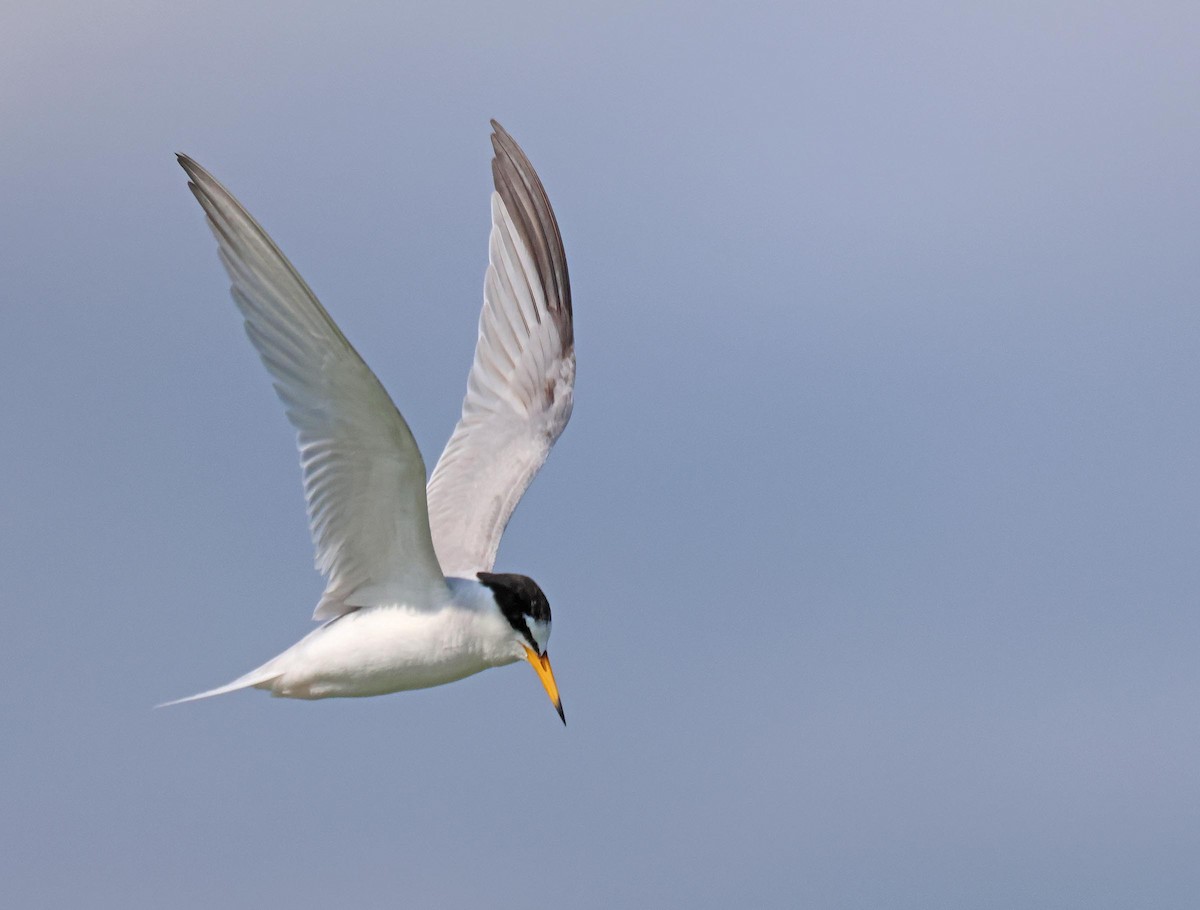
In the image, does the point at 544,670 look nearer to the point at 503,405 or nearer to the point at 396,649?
the point at 396,649

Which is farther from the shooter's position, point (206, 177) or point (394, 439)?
point (394, 439)

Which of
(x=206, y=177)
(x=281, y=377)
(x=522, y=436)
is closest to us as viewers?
(x=206, y=177)

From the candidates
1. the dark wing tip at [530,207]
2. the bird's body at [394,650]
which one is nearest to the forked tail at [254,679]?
the bird's body at [394,650]

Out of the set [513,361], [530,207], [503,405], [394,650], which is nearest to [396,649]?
[394,650]

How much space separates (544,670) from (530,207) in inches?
142

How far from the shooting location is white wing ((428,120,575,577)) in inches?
432

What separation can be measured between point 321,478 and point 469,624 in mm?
1127

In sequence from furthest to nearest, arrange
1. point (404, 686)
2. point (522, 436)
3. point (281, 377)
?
point (522, 436)
point (404, 686)
point (281, 377)

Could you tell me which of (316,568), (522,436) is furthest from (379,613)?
(522,436)

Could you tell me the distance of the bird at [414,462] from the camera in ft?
26.2

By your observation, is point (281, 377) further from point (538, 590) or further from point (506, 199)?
point (506, 199)

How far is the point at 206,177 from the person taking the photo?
7531 mm

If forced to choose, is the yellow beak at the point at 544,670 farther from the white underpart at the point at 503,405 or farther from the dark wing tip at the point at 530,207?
the dark wing tip at the point at 530,207

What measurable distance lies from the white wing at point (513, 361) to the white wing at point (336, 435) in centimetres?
159
